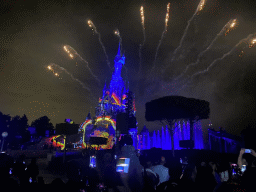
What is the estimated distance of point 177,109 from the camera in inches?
837

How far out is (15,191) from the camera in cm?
296

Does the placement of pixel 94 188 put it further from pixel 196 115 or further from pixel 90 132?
pixel 90 132

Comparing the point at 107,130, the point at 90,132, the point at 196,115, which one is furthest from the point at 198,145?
the point at 90,132

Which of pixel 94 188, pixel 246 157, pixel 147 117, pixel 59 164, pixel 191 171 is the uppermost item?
pixel 147 117

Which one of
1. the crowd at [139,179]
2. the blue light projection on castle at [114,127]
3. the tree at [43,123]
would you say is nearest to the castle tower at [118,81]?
the blue light projection on castle at [114,127]

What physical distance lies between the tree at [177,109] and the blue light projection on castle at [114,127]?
189 cm

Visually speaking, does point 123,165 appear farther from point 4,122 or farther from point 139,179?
point 4,122

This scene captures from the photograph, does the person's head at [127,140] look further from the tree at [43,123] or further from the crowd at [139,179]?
the tree at [43,123]

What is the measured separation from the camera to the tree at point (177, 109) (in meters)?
21.2

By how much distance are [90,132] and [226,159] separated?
146 ft

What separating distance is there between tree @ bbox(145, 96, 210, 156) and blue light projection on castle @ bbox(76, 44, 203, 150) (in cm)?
189

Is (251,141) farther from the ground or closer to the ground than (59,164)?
farther from the ground

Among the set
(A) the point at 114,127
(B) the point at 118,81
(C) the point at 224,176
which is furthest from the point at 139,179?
(B) the point at 118,81

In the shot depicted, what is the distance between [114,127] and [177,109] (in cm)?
2704
